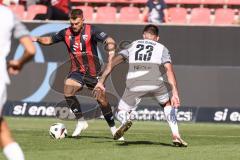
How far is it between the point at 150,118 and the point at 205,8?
14.4ft

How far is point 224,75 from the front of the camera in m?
19.8

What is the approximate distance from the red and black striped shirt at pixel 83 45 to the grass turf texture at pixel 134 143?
49.1 inches

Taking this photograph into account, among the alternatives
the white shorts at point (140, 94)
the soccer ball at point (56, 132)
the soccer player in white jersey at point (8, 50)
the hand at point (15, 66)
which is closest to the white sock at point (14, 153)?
the soccer player in white jersey at point (8, 50)

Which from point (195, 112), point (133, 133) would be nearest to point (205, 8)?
point (195, 112)

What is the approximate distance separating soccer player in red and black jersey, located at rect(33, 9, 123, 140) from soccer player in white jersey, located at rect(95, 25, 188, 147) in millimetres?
1373

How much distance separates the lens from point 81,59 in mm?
14828

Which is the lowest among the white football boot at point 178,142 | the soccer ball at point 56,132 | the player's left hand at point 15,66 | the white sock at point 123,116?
the soccer ball at point 56,132

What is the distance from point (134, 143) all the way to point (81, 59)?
2.14 m

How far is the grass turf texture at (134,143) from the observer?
11422mm

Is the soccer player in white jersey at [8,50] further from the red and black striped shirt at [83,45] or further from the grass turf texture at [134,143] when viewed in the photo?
the red and black striped shirt at [83,45]

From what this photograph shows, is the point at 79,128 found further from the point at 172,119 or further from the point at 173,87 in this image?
the point at 173,87

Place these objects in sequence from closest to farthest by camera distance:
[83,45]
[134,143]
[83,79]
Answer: [134,143]
[83,45]
[83,79]

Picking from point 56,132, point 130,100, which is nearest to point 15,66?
point 130,100

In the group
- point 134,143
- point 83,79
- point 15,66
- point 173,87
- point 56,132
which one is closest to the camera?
point 15,66
